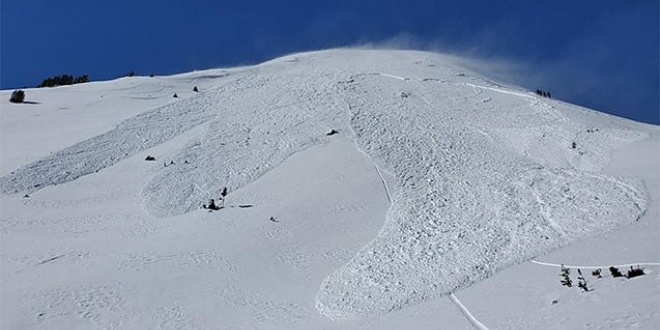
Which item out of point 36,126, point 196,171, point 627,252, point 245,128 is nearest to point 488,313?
point 627,252

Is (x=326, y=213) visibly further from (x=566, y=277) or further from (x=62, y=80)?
(x=62, y=80)

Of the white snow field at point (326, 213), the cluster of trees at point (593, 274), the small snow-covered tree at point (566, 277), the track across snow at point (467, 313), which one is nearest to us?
the track across snow at point (467, 313)

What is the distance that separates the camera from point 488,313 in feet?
20.2

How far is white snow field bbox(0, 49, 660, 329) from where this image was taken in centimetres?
669

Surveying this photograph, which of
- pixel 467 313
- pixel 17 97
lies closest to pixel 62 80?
pixel 17 97

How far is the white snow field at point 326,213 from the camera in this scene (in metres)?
6.69

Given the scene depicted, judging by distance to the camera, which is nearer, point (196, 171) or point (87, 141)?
point (196, 171)

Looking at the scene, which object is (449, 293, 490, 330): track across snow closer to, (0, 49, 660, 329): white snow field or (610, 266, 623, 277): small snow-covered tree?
(0, 49, 660, 329): white snow field

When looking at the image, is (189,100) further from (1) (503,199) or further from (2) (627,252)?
(2) (627,252)

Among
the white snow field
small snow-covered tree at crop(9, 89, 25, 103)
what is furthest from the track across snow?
small snow-covered tree at crop(9, 89, 25, 103)

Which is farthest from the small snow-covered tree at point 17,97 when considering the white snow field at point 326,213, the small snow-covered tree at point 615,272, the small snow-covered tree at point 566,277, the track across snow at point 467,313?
the small snow-covered tree at point 615,272

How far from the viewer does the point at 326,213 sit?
366 inches

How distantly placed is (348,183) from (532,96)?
7501 millimetres

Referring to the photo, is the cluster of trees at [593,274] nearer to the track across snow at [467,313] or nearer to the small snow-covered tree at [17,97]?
the track across snow at [467,313]
